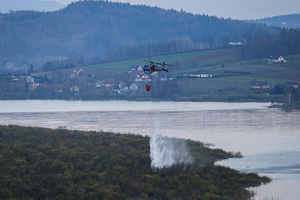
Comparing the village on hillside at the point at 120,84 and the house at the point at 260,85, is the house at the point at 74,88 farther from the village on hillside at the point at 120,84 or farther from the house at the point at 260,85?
the house at the point at 260,85

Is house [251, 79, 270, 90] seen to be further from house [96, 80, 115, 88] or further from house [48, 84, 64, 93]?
house [48, 84, 64, 93]

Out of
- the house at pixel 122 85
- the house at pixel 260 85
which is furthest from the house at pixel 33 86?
the house at pixel 260 85

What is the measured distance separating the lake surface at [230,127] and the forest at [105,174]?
7.64 ft

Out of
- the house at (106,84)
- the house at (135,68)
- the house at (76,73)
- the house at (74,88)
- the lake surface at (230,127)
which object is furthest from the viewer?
the house at (135,68)

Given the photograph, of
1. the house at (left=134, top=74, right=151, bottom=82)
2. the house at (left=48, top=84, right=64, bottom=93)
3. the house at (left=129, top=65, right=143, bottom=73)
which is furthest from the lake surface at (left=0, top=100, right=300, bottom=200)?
the house at (left=129, top=65, right=143, bottom=73)

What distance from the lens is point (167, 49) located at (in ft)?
623

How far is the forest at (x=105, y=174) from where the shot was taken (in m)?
30.2

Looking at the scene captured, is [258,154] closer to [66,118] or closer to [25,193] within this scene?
[25,193]

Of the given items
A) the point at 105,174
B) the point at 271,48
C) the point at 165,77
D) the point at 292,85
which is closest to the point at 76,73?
the point at 165,77

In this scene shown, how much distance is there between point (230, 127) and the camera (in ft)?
206

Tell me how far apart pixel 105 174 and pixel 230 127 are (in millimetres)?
31405

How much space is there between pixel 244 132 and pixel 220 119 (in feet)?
42.1

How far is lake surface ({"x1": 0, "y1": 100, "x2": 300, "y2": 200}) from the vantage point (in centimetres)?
3816

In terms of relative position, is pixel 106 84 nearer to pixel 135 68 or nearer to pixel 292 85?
pixel 135 68
